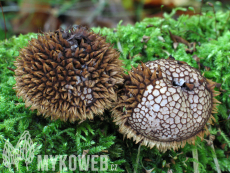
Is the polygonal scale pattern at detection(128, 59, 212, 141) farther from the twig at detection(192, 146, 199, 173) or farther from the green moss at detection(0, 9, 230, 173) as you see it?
the twig at detection(192, 146, 199, 173)

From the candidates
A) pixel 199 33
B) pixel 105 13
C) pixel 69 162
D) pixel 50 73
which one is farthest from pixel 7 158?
pixel 105 13

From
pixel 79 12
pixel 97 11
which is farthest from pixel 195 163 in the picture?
pixel 79 12

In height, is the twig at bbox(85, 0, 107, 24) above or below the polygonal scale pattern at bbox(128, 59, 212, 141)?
above

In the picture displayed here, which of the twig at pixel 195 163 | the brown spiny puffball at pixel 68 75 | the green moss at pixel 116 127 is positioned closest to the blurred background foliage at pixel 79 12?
the green moss at pixel 116 127

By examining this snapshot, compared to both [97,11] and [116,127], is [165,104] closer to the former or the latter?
[116,127]

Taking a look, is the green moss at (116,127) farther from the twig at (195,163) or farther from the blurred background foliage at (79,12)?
the blurred background foliage at (79,12)

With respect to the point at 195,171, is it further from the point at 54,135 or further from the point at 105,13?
the point at 105,13

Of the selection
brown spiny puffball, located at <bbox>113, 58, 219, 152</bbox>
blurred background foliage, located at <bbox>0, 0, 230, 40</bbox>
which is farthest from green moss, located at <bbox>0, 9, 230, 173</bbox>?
blurred background foliage, located at <bbox>0, 0, 230, 40</bbox>
